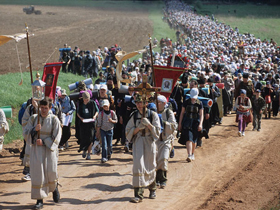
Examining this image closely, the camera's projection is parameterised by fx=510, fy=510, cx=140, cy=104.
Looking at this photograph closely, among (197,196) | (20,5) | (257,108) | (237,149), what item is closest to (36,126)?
(197,196)

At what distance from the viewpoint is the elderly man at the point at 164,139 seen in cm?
1011

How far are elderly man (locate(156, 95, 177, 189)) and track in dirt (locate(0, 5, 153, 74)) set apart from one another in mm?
18751

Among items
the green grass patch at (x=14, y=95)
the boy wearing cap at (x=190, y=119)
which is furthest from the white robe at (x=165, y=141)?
the green grass patch at (x=14, y=95)

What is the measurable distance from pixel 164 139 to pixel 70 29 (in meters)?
44.9

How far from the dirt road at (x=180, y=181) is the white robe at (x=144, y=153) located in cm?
48

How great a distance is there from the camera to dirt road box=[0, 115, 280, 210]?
31.2ft

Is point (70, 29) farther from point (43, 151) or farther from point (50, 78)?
point (43, 151)

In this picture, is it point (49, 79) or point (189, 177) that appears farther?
point (189, 177)

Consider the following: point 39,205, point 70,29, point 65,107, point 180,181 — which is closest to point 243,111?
point 65,107

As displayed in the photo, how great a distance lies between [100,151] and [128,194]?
3.39 m

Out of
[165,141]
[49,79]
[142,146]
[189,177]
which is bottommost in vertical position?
[189,177]

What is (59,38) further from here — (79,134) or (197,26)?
(79,134)

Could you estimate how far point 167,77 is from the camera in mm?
11945

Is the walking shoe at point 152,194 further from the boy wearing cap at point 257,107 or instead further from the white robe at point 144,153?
the boy wearing cap at point 257,107
